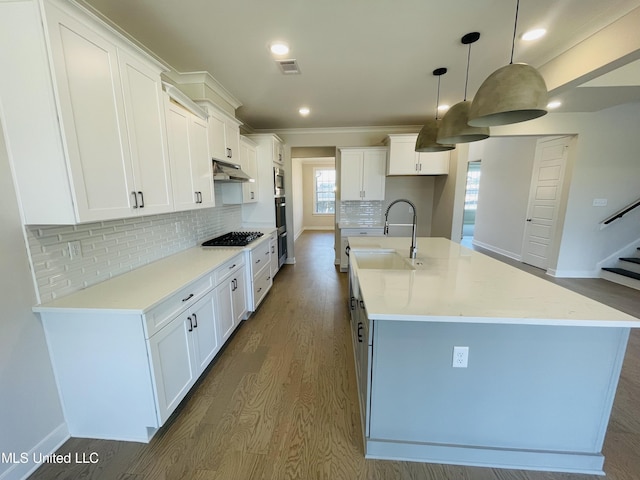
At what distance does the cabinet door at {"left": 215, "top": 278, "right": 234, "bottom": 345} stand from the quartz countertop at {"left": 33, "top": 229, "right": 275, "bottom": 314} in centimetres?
27

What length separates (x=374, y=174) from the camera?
15.3ft

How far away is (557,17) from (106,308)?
3531 millimetres

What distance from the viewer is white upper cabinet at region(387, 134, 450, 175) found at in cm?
432

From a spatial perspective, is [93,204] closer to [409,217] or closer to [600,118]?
[409,217]

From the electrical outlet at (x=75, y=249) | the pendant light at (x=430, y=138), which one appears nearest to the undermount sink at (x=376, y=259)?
the pendant light at (x=430, y=138)

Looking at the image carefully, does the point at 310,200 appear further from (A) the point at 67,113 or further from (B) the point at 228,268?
(A) the point at 67,113

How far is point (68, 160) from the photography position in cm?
124

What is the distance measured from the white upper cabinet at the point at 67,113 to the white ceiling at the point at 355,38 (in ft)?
1.93

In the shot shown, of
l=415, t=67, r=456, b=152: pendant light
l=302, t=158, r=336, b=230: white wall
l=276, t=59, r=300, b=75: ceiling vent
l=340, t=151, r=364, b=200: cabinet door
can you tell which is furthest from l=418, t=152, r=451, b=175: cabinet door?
l=302, t=158, r=336, b=230: white wall

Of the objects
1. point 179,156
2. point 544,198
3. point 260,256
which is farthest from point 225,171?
point 544,198

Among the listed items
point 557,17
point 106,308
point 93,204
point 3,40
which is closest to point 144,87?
point 3,40

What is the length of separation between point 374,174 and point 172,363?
13.7ft

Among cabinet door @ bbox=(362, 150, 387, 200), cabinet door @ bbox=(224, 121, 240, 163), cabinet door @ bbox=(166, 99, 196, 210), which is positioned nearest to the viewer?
cabinet door @ bbox=(166, 99, 196, 210)

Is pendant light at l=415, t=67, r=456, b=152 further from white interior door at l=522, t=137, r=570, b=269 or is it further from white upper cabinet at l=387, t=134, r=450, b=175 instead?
white interior door at l=522, t=137, r=570, b=269
